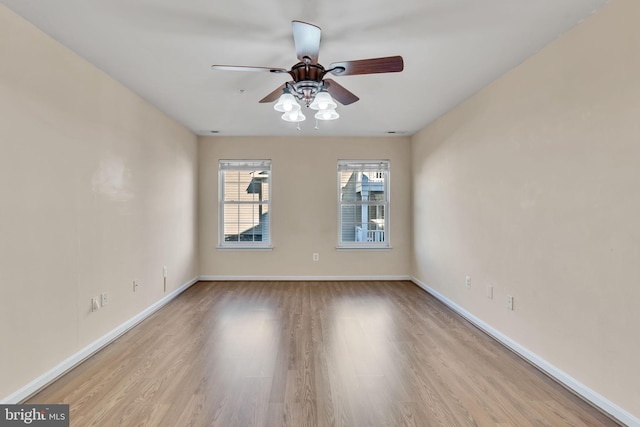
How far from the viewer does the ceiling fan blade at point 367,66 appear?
1.84m

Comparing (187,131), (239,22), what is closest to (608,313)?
(239,22)

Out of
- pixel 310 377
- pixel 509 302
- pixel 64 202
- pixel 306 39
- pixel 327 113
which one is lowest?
pixel 310 377

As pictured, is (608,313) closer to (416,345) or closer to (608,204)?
(608,204)

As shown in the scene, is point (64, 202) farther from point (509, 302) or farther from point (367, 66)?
point (509, 302)

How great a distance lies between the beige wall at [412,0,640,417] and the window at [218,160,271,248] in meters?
3.19

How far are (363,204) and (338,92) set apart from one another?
9.91ft

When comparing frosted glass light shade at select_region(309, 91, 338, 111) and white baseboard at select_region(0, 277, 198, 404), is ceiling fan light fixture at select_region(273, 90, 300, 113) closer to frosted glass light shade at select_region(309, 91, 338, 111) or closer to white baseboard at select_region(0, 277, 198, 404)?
frosted glass light shade at select_region(309, 91, 338, 111)

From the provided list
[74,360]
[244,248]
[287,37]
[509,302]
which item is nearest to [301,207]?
[244,248]

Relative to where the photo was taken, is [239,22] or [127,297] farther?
[127,297]

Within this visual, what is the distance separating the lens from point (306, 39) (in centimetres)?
182

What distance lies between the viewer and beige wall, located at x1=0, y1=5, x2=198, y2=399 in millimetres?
1829

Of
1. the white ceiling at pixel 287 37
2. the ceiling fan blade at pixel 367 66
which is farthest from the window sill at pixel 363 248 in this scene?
the ceiling fan blade at pixel 367 66

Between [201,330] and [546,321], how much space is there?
3.02 m

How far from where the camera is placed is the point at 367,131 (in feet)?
15.3
